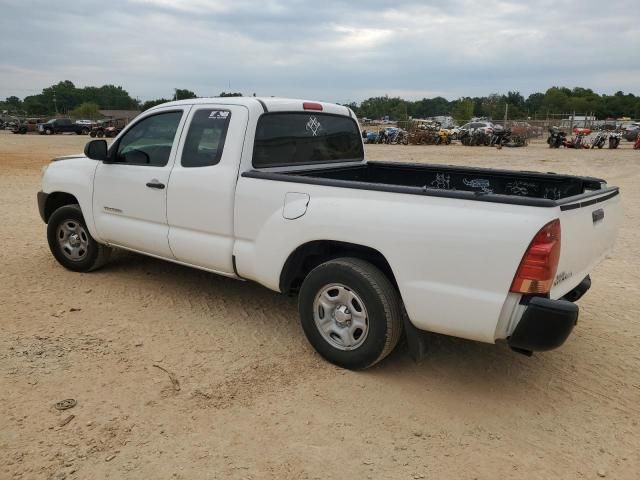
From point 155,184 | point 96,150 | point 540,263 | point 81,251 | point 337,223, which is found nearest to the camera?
point 540,263

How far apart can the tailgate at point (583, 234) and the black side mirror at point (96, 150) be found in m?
3.97

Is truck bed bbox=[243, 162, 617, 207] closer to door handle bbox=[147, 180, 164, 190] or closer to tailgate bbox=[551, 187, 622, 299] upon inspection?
tailgate bbox=[551, 187, 622, 299]

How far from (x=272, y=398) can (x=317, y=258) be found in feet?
3.73

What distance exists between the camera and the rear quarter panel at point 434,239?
113 inches

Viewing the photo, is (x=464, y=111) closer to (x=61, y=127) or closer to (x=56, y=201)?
(x=61, y=127)

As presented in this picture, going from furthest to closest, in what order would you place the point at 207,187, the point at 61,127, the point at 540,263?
the point at 61,127, the point at 207,187, the point at 540,263

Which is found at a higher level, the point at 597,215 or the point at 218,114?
the point at 218,114

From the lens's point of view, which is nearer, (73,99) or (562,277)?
(562,277)

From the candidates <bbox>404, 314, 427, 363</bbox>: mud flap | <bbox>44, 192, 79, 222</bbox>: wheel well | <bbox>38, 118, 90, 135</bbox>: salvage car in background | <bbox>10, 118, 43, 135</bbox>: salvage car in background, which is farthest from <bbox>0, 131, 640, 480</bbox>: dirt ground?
<bbox>10, 118, 43, 135</bbox>: salvage car in background

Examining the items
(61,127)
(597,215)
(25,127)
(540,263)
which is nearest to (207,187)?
(540,263)

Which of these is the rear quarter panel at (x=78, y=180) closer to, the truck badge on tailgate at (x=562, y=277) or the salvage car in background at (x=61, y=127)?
the truck badge on tailgate at (x=562, y=277)

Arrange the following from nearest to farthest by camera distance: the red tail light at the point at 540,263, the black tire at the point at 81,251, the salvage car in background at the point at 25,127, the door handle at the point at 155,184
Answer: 1. the red tail light at the point at 540,263
2. the door handle at the point at 155,184
3. the black tire at the point at 81,251
4. the salvage car in background at the point at 25,127

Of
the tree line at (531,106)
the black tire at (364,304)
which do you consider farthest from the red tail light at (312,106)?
the tree line at (531,106)

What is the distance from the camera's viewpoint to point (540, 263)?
279 cm
